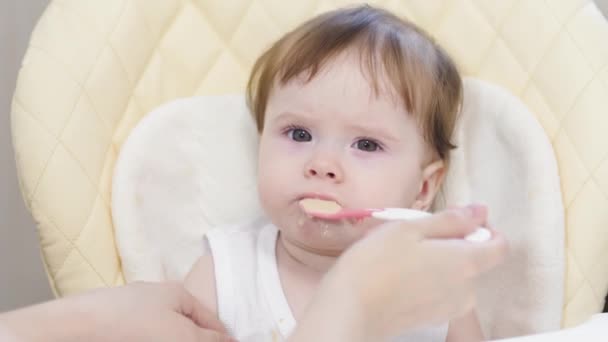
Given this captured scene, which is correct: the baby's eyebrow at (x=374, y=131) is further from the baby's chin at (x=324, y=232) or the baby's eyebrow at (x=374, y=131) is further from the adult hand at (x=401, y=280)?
the adult hand at (x=401, y=280)

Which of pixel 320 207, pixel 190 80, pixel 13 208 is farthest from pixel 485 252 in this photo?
pixel 13 208

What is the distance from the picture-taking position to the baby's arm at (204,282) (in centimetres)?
97

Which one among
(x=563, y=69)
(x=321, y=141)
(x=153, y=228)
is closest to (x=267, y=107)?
(x=321, y=141)

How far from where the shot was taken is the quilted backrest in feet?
2.91

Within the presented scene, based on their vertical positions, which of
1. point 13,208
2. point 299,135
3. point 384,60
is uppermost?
point 384,60

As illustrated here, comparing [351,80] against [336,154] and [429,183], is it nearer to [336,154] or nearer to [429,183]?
[336,154]

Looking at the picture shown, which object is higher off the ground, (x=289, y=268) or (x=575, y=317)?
(x=575, y=317)

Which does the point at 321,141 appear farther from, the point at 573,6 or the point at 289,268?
the point at 573,6

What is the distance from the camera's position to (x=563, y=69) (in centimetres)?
95

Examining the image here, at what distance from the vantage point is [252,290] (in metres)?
0.98

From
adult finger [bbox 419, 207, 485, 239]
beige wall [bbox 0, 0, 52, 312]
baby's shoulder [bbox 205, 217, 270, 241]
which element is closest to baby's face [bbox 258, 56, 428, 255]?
baby's shoulder [bbox 205, 217, 270, 241]

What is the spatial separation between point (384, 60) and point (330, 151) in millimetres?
139

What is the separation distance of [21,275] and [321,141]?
968 mm

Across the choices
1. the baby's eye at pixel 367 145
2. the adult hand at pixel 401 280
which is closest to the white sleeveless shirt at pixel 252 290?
the baby's eye at pixel 367 145
